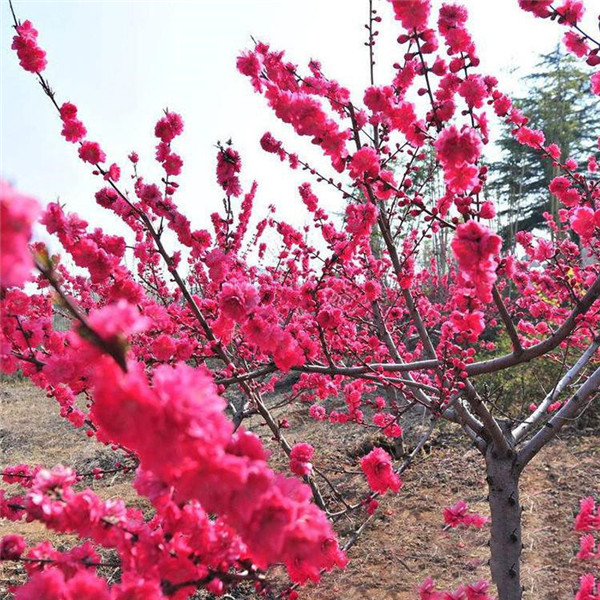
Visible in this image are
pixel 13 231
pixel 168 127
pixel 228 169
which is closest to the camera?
pixel 13 231

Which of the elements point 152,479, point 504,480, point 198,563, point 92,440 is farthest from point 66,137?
point 92,440

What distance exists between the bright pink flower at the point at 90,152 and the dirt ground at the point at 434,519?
8.05 feet

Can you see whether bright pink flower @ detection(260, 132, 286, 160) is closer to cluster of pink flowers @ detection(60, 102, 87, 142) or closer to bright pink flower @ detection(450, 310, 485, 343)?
cluster of pink flowers @ detection(60, 102, 87, 142)

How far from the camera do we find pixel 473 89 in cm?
233

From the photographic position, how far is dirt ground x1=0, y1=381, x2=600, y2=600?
3715 millimetres

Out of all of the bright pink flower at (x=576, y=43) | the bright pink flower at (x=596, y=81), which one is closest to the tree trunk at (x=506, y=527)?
the bright pink flower at (x=596, y=81)

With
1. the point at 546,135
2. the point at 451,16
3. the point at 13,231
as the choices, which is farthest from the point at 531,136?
the point at 546,135

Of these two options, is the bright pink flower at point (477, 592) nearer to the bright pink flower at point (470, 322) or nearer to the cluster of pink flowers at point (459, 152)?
the bright pink flower at point (470, 322)

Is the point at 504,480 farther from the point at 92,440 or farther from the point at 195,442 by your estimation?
the point at 92,440

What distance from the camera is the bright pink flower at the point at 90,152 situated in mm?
2604

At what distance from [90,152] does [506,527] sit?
3334 millimetres

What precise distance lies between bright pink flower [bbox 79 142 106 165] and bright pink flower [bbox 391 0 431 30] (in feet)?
5.90

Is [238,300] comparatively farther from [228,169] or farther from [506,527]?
[506,527]

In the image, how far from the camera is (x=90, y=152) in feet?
8.56
